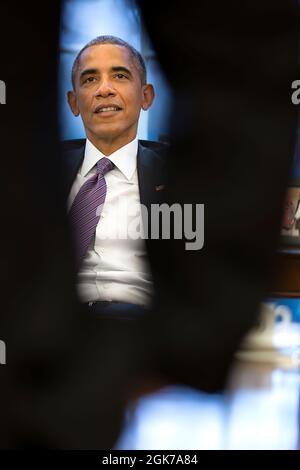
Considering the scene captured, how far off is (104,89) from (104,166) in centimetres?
21

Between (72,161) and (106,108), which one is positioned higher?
(106,108)

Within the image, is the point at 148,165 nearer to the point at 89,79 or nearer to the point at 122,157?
the point at 122,157

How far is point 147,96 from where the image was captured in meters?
1.54

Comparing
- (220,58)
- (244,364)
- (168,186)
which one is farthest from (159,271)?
(220,58)

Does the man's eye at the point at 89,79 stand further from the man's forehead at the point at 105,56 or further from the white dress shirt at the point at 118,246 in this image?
the white dress shirt at the point at 118,246

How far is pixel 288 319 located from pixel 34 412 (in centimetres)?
75

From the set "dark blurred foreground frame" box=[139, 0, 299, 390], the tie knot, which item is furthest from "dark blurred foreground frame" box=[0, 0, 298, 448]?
the tie knot

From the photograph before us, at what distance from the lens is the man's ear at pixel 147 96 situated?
1532 millimetres

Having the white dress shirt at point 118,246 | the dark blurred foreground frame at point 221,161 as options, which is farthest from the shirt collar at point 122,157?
the dark blurred foreground frame at point 221,161

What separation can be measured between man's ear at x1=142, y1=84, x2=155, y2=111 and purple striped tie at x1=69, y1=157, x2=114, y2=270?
18cm

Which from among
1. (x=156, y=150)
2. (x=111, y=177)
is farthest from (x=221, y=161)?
(x=111, y=177)

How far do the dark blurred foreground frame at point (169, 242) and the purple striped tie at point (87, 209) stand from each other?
4 centimetres

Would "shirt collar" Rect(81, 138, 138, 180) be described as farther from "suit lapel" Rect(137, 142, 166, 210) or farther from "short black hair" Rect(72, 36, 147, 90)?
"short black hair" Rect(72, 36, 147, 90)
